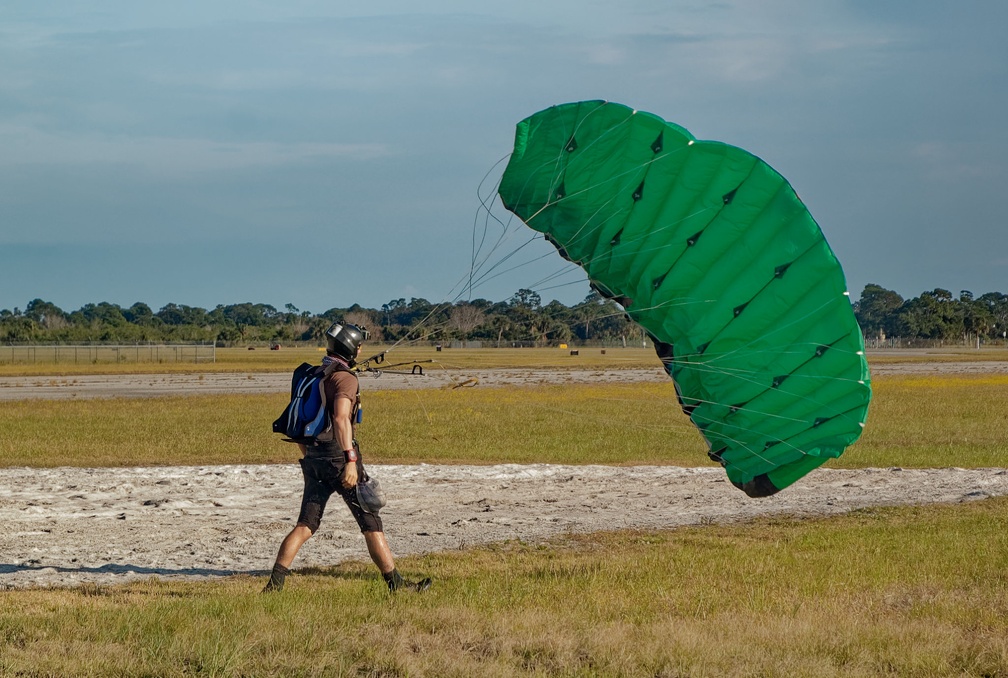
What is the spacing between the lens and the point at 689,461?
18953mm

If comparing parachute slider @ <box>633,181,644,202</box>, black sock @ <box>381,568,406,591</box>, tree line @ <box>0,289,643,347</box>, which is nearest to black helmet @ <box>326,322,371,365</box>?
black sock @ <box>381,568,406,591</box>

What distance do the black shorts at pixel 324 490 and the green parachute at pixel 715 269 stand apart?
2.60 metres

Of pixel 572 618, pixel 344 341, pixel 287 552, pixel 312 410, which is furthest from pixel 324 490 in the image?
pixel 572 618

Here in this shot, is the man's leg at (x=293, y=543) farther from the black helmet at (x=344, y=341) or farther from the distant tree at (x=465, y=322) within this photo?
the distant tree at (x=465, y=322)

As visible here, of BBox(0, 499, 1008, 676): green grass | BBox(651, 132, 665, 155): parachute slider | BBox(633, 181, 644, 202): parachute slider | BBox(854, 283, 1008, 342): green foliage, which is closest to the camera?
BBox(0, 499, 1008, 676): green grass

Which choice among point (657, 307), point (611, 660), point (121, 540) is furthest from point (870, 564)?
point (121, 540)

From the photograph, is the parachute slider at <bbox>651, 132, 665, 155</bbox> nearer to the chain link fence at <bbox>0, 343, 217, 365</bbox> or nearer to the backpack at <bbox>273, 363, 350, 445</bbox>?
the backpack at <bbox>273, 363, 350, 445</bbox>

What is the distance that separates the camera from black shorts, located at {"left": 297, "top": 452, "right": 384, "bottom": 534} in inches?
324

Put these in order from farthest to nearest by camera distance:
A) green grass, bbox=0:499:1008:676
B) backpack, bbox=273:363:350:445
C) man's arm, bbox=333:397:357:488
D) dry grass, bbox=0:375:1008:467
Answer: dry grass, bbox=0:375:1008:467 → backpack, bbox=273:363:350:445 → man's arm, bbox=333:397:357:488 → green grass, bbox=0:499:1008:676

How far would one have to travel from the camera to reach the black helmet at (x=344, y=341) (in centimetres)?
821

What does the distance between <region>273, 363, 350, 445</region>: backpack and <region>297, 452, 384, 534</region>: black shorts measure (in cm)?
17

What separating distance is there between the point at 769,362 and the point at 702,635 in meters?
2.60

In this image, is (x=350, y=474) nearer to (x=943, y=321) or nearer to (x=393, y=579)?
(x=393, y=579)

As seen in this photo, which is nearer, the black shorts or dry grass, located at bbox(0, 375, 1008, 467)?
the black shorts
